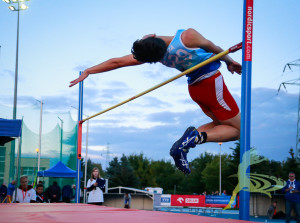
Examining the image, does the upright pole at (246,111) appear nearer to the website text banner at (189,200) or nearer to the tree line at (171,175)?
the website text banner at (189,200)

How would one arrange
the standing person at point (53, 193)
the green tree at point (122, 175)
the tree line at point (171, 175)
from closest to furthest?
1. the standing person at point (53, 193)
2. the tree line at point (171, 175)
3. the green tree at point (122, 175)

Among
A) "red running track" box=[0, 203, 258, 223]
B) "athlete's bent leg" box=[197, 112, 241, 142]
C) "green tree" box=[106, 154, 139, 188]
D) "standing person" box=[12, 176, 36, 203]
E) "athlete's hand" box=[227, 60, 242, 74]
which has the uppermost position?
"athlete's hand" box=[227, 60, 242, 74]

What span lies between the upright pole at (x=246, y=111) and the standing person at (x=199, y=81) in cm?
32

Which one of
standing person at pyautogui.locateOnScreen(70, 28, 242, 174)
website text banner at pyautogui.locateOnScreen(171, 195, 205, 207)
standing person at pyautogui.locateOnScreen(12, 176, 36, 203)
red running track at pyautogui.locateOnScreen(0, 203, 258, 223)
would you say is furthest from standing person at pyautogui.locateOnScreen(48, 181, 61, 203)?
website text banner at pyautogui.locateOnScreen(171, 195, 205, 207)

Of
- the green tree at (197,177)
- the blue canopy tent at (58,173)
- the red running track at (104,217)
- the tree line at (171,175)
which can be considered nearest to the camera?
the red running track at (104,217)

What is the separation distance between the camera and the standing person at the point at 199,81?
9.38 ft

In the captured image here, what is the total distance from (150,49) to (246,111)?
92 centimetres

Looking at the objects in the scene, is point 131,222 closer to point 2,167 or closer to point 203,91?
point 203,91

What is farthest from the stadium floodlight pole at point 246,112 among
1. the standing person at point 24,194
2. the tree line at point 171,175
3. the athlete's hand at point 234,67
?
the tree line at point 171,175

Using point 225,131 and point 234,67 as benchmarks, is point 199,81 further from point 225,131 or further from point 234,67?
point 225,131

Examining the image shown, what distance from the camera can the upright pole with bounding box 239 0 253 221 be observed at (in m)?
2.49

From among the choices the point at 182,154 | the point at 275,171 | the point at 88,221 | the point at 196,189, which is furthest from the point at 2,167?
the point at 196,189

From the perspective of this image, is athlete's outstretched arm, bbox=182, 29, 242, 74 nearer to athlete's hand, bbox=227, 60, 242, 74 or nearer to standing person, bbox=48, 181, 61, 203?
athlete's hand, bbox=227, 60, 242, 74

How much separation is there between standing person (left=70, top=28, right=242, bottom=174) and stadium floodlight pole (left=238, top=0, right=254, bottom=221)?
318mm
